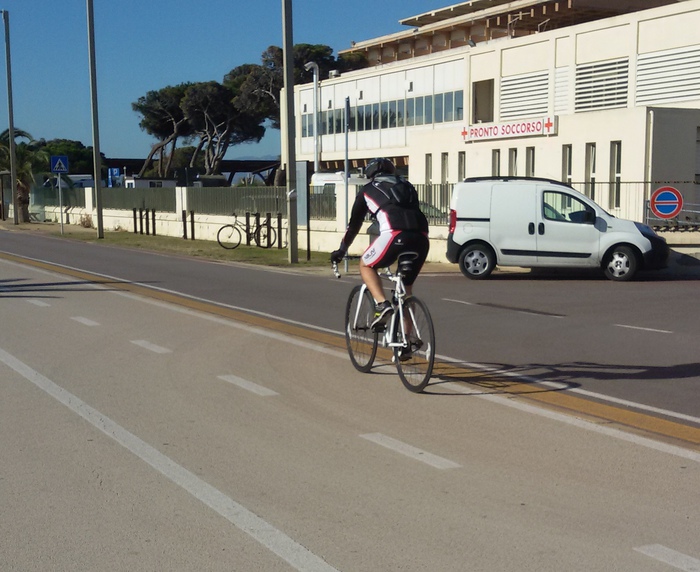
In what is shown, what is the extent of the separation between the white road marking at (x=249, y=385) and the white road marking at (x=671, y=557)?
13.4 feet

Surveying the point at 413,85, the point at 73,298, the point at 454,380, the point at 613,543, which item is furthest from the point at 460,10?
the point at 613,543

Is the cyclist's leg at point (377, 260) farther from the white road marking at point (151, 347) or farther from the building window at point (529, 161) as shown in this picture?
the building window at point (529, 161)

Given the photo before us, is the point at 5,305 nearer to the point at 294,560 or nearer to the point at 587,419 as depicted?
the point at 587,419

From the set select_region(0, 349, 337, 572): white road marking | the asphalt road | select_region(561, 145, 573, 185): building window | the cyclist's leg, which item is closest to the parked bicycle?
select_region(561, 145, 573, 185): building window

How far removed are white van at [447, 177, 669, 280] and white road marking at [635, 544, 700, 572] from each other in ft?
49.4

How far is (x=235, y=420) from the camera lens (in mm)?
7125

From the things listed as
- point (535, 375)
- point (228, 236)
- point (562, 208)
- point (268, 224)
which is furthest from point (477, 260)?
point (228, 236)

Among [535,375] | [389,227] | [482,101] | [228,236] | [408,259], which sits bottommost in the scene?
[535,375]

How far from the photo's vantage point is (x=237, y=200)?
33.1 metres

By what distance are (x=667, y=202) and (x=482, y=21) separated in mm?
42749

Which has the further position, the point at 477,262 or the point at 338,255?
the point at 477,262

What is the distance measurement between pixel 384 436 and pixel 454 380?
2.24 m

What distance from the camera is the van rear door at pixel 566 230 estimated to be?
62.8 feet

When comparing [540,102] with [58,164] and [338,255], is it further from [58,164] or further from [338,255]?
[338,255]
